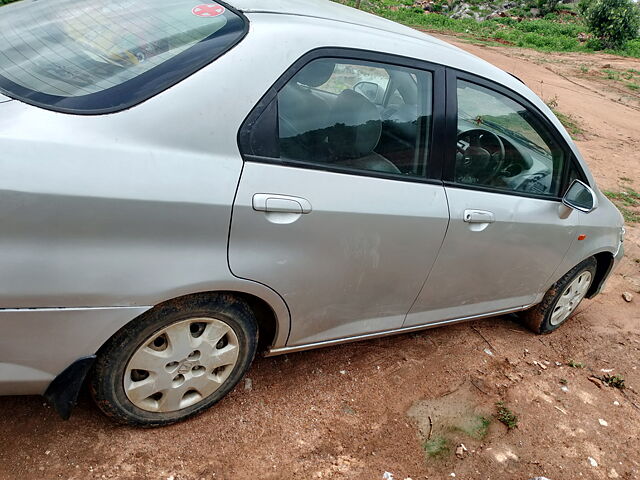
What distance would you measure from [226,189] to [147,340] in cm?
64

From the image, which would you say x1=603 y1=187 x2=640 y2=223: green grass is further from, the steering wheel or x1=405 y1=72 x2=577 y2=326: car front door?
the steering wheel

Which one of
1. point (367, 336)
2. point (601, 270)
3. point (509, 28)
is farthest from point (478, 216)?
point (509, 28)

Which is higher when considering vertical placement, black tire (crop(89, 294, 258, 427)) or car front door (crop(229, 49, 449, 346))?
car front door (crop(229, 49, 449, 346))

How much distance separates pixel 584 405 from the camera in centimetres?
342

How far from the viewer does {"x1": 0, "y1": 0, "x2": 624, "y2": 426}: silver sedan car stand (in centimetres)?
191

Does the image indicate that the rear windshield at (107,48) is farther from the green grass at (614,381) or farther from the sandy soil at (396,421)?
the green grass at (614,381)

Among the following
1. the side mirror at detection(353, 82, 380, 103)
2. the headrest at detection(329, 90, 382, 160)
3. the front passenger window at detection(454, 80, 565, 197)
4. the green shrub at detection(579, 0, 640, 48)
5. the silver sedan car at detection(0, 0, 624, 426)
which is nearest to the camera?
the silver sedan car at detection(0, 0, 624, 426)

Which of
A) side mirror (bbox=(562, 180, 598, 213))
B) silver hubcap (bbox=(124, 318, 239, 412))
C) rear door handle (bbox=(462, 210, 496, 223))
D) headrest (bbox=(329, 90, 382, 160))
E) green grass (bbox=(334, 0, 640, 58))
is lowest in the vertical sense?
green grass (bbox=(334, 0, 640, 58))

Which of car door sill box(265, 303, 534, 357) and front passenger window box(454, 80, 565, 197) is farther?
front passenger window box(454, 80, 565, 197)

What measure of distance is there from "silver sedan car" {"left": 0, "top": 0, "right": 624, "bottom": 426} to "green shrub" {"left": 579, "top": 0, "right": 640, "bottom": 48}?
21.2 metres

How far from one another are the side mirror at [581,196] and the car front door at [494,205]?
0.06 meters

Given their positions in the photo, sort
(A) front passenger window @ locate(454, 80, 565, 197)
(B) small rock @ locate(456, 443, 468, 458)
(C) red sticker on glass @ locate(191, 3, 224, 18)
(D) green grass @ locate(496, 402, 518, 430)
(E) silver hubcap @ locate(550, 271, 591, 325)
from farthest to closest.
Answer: (E) silver hubcap @ locate(550, 271, 591, 325) → (D) green grass @ locate(496, 402, 518, 430) → (A) front passenger window @ locate(454, 80, 565, 197) → (B) small rock @ locate(456, 443, 468, 458) → (C) red sticker on glass @ locate(191, 3, 224, 18)

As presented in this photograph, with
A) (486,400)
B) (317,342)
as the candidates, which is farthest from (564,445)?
(317,342)

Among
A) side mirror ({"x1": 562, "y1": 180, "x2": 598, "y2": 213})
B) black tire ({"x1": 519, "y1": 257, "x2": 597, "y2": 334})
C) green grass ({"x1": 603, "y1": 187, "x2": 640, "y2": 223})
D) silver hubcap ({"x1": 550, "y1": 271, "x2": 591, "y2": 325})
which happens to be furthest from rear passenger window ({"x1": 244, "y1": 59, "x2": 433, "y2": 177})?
green grass ({"x1": 603, "y1": 187, "x2": 640, "y2": 223})
